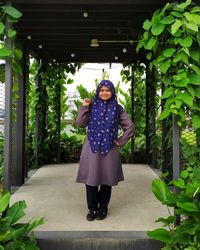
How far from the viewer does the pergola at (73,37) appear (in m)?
3.35

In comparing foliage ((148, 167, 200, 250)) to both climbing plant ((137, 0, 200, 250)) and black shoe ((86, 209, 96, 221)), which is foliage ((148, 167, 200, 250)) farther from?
black shoe ((86, 209, 96, 221))

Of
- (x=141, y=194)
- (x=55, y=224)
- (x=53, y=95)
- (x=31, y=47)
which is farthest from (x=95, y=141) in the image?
(x=53, y=95)

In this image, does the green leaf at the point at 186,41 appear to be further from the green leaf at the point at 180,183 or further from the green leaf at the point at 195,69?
the green leaf at the point at 180,183

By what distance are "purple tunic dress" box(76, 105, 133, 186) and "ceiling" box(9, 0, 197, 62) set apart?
1058mm

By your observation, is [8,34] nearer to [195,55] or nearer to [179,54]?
[179,54]

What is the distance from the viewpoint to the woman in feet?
11.4

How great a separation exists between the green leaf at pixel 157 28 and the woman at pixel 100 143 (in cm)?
67

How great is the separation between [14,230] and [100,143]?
115 centimetres

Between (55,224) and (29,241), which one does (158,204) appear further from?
(29,241)

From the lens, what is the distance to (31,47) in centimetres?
611

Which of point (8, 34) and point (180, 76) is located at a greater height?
point (8, 34)

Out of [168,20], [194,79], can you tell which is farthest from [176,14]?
[194,79]

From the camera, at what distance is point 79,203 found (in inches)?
167

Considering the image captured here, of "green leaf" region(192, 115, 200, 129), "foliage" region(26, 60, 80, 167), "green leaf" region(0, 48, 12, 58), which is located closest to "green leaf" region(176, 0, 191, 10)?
"green leaf" region(192, 115, 200, 129)
